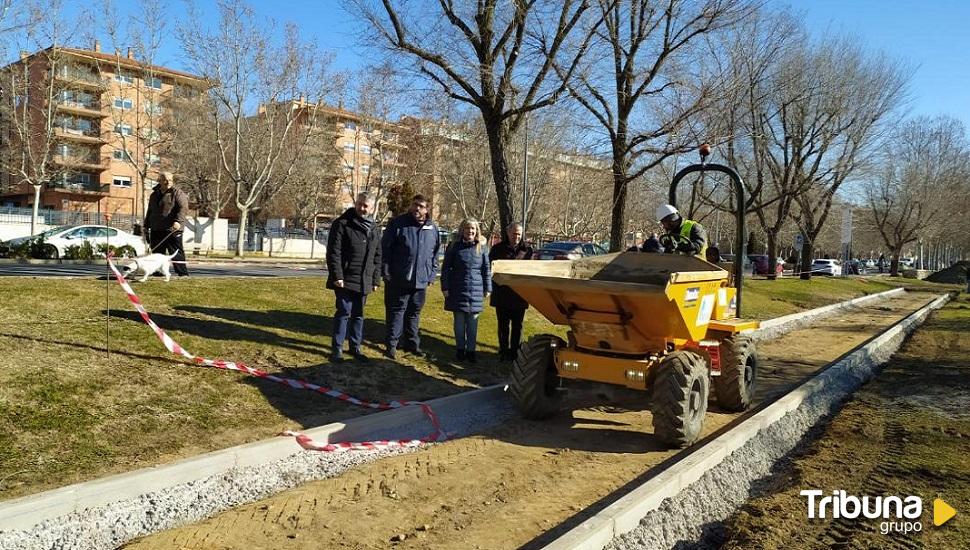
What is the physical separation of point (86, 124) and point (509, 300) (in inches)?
2393

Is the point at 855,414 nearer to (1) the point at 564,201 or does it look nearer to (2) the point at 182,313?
(2) the point at 182,313

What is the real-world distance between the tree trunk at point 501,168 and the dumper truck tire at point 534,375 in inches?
261

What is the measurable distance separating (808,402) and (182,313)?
756 centimetres

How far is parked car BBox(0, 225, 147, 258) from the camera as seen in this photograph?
2440cm

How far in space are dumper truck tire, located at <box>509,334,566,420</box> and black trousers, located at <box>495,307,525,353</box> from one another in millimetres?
2211

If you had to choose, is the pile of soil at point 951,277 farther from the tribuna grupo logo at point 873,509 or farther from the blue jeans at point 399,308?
the tribuna grupo logo at point 873,509

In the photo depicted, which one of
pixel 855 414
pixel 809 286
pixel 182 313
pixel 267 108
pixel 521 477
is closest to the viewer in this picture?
pixel 521 477

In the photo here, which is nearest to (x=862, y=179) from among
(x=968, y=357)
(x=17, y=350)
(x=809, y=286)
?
(x=809, y=286)

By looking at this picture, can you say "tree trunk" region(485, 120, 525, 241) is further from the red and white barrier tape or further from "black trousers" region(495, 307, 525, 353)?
the red and white barrier tape

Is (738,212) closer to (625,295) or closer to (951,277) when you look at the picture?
(625,295)

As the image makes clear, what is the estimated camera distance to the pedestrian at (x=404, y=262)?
28.1 ft

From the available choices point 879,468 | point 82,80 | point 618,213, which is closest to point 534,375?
point 879,468

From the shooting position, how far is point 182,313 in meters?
8.67

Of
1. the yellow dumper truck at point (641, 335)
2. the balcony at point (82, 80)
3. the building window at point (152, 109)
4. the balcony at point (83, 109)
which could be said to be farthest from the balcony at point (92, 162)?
the yellow dumper truck at point (641, 335)
